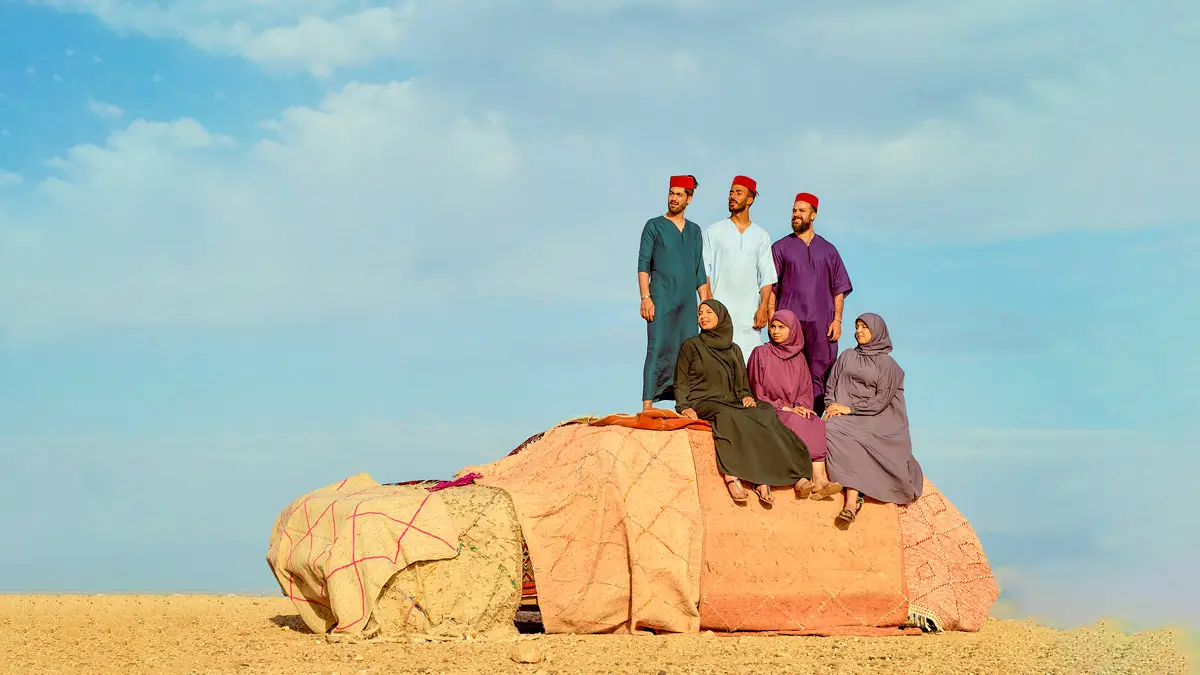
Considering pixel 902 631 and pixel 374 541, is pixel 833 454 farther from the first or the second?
pixel 374 541

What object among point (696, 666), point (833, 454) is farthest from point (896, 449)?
point (696, 666)

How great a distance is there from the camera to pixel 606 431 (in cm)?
1028

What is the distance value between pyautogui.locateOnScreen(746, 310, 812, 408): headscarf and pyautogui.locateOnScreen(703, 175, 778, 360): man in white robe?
1002mm

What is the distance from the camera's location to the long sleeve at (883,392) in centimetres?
1066

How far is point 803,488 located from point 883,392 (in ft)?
4.16

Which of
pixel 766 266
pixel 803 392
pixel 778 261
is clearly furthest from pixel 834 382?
pixel 778 261

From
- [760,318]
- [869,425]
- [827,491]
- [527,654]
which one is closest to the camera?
[527,654]

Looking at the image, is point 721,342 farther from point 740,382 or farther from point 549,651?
point 549,651

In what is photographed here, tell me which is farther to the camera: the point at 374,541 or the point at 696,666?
the point at 374,541

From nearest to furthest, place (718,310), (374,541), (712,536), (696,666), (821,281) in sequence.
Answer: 1. (696,666)
2. (374,541)
3. (712,536)
4. (718,310)
5. (821,281)

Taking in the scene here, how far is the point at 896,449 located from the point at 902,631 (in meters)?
1.56

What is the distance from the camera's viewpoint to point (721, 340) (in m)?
10.6

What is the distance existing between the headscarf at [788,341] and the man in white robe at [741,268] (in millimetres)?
985

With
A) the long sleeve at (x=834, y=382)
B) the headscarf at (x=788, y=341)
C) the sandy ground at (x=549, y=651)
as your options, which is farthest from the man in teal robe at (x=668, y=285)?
the sandy ground at (x=549, y=651)
